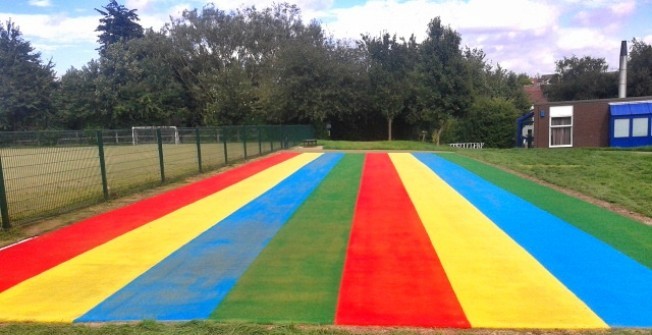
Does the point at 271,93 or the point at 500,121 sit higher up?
the point at 271,93

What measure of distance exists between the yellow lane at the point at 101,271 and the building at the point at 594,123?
1105 inches

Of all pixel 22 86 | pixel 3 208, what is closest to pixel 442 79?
pixel 3 208

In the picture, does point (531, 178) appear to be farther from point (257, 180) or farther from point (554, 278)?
point (554, 278)

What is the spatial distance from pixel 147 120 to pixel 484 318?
4668 cm

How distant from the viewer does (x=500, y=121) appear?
39.5m

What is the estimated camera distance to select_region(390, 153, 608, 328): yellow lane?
171 inches

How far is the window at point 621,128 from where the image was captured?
30.9 metres

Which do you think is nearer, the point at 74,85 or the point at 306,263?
the point at 306,263

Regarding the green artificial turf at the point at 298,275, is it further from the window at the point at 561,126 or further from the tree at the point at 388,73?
the tree at the point at 388,73

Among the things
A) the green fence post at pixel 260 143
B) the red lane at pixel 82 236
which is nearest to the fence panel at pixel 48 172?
the red lane at pixel 82 236

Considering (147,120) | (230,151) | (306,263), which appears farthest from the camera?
(147,120)

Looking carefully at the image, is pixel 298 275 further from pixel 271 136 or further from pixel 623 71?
pixel 623 71

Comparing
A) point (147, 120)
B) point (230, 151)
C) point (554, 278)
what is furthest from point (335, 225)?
point (147, 120)

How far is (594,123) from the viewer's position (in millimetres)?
31750
